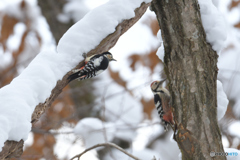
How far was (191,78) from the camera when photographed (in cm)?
257

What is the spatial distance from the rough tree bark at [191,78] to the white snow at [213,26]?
55 millimetres

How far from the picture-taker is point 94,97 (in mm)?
8047

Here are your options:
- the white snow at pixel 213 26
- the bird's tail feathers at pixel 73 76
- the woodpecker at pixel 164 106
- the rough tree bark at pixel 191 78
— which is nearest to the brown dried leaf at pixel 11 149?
the bird's tail feathers at pixel 73 76

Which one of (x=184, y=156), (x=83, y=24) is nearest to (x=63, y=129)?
(x=83, y=24)

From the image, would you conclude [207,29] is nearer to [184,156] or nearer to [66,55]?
[184,156]

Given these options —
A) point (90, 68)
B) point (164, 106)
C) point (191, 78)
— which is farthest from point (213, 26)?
point (164, 106)

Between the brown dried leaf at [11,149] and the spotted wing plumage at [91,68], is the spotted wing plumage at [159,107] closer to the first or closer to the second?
the spotted wing plumage at [91,68]

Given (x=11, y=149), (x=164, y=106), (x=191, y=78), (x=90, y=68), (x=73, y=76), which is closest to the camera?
(x=11, y=149)

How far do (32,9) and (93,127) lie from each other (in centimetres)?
567

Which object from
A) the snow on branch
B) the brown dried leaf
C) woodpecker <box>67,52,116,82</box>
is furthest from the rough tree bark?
the brown dried leaf

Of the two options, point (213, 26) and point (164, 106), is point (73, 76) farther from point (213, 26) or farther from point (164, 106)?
point (164, 106)

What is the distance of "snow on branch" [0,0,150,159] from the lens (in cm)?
213

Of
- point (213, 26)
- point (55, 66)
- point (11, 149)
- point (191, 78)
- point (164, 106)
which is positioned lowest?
point (11, 149)

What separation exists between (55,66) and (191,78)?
45.9 inches
